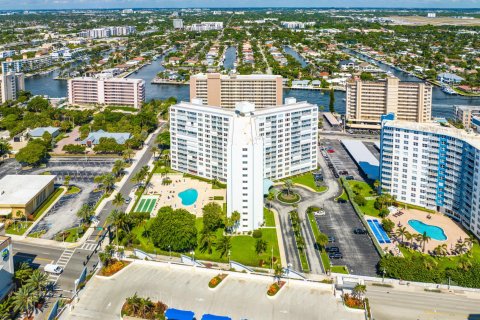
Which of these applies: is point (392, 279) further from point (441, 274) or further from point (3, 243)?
point (3, 243)

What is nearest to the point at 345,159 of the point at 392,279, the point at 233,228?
the point at 233,228

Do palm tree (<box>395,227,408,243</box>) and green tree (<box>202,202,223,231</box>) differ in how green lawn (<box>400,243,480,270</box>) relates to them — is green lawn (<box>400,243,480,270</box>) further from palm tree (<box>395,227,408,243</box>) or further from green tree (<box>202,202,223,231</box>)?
green tree (<box>202,202,223,231</box>)

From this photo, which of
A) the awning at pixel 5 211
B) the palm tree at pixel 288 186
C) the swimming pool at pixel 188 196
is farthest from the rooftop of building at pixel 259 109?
the awning at pixel 5 211

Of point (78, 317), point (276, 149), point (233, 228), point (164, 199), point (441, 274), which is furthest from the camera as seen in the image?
point (276, 149)

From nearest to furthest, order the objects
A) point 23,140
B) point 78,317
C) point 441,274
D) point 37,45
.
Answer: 1. point 78,317
2. point 441,274
3. point 23,140
4. point 37,45

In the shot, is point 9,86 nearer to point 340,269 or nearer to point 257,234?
point 257,234

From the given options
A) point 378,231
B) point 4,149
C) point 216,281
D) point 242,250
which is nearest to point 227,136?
point 242,250

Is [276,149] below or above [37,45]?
below
